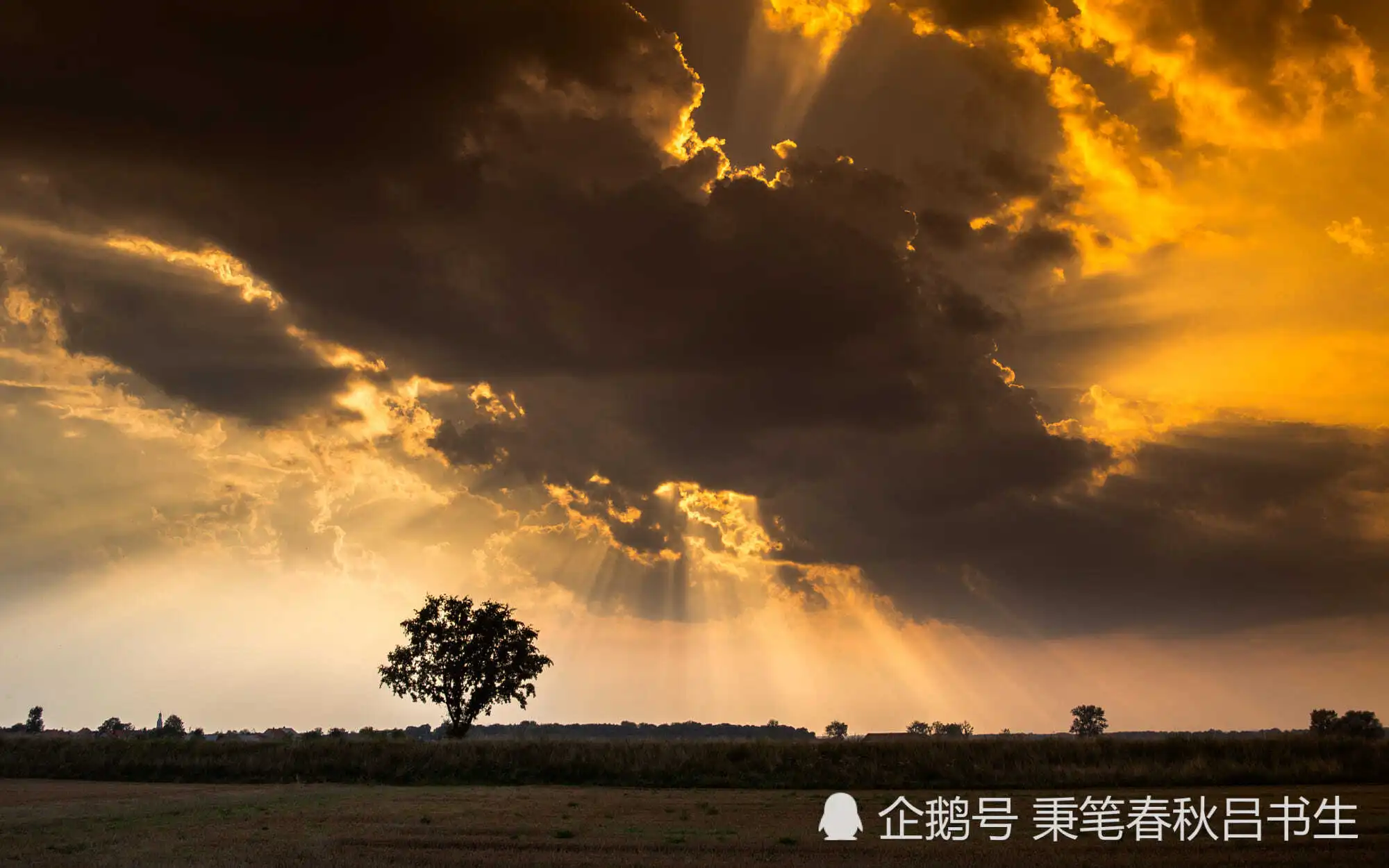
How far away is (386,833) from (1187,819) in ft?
86.3

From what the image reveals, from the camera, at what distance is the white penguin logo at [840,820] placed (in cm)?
3008

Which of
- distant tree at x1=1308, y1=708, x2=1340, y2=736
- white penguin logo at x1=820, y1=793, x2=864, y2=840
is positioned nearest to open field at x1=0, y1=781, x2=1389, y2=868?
white penguin logo at x1=820, y1=793, x2=864, y2=840

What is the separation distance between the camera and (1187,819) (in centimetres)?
3338

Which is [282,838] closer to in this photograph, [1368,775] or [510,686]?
[1368,775]

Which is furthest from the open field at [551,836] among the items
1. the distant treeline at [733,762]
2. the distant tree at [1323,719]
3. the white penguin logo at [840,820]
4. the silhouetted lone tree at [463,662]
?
the distant tree at [1323,719]

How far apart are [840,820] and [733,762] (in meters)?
30.0

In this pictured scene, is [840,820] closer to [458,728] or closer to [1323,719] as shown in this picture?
[458,728]

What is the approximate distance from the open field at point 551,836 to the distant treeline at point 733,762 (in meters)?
7.20

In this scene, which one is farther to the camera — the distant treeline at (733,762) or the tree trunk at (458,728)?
the tree trunk at (458,728)

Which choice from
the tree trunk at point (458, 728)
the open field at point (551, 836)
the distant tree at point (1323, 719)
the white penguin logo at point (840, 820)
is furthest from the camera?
the distant tree at point (1323, 719)

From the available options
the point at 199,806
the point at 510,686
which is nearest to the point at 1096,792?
the point at 199,806

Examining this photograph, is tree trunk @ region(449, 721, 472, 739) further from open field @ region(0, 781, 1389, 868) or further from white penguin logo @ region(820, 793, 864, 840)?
white penguin logo @ region(820, 793, 864, 840)

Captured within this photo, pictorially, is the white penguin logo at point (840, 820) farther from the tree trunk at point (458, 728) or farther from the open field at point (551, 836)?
the tree trunk at point (458, 728)

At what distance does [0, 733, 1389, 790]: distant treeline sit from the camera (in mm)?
53312
